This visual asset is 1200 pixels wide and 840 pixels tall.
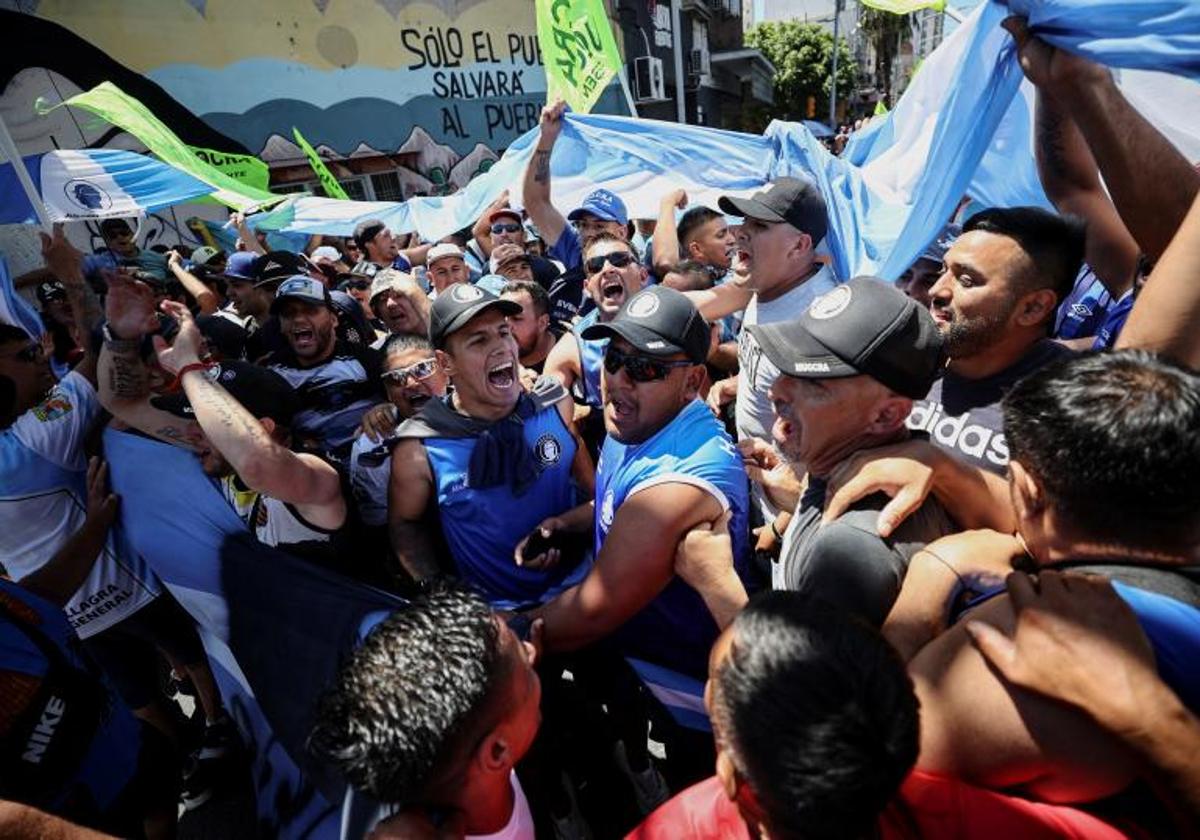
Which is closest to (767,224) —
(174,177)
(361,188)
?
(174,177)

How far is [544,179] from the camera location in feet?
15.4

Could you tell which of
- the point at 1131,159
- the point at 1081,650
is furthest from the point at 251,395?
the point at 1131,159

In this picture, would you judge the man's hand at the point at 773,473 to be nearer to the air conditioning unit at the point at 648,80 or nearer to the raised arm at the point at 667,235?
the raised arm at the point at 667,235

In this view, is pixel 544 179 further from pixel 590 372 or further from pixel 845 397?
pixel 845 397

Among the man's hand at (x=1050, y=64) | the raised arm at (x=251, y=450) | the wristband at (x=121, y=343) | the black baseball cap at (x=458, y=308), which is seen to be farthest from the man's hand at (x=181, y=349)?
the man's hand at (x=1050, y=64)

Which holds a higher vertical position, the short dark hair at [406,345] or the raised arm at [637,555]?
the short dark hair at [406,345]

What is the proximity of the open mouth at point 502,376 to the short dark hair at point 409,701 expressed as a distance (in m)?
1.30

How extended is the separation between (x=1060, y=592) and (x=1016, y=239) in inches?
54.5

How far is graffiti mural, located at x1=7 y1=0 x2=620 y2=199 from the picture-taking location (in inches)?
387

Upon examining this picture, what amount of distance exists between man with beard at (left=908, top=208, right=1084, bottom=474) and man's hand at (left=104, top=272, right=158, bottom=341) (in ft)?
9.83

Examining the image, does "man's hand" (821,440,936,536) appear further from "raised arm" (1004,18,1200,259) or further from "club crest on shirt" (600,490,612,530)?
"raised arm" (1004,18,1200,259)

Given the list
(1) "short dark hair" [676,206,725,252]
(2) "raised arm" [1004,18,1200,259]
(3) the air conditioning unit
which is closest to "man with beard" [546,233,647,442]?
(1) "short dark hair" [676,206,725,252]

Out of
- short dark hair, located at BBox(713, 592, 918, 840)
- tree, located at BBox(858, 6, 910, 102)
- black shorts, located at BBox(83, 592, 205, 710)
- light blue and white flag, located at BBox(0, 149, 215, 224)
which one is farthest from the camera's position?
tree, located at BBox(858, 6, 910, 102)

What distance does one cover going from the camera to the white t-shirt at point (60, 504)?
8.09 feet
